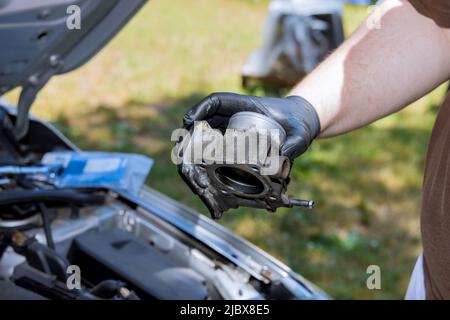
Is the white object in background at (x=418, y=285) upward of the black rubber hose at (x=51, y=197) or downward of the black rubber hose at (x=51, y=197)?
downward

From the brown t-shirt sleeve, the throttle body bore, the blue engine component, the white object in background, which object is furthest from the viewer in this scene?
the blue engine component

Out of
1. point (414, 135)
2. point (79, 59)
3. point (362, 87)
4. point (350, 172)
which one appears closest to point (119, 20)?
point (79, 59)

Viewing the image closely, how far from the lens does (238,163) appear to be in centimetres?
116

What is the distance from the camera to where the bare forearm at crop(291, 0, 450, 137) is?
4.75 ft

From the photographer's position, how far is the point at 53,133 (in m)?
2.25

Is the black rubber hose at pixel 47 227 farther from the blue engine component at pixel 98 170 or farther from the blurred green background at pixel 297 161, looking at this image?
the blurred green background at pixel 297 161

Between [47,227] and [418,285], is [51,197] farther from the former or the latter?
[418,285]

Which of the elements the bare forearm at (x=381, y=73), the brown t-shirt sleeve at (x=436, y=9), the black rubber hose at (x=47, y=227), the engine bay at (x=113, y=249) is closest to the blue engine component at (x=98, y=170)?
→ the engine bay at (x=113, y=249)

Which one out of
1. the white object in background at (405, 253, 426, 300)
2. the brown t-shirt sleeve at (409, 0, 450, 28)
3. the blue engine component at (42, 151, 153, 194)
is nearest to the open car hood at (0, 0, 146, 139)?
the blue engine component at (42, 151, 153, 194)

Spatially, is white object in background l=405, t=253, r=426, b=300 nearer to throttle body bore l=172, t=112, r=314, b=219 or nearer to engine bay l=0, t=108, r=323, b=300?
engine bay l=0, t=108, r=323, b=300

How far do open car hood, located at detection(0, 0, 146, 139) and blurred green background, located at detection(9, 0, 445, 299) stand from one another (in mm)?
1686

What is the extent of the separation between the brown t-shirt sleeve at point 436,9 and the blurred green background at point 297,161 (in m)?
1.90

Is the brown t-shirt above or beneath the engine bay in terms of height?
above

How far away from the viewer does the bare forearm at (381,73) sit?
1.45 meters
